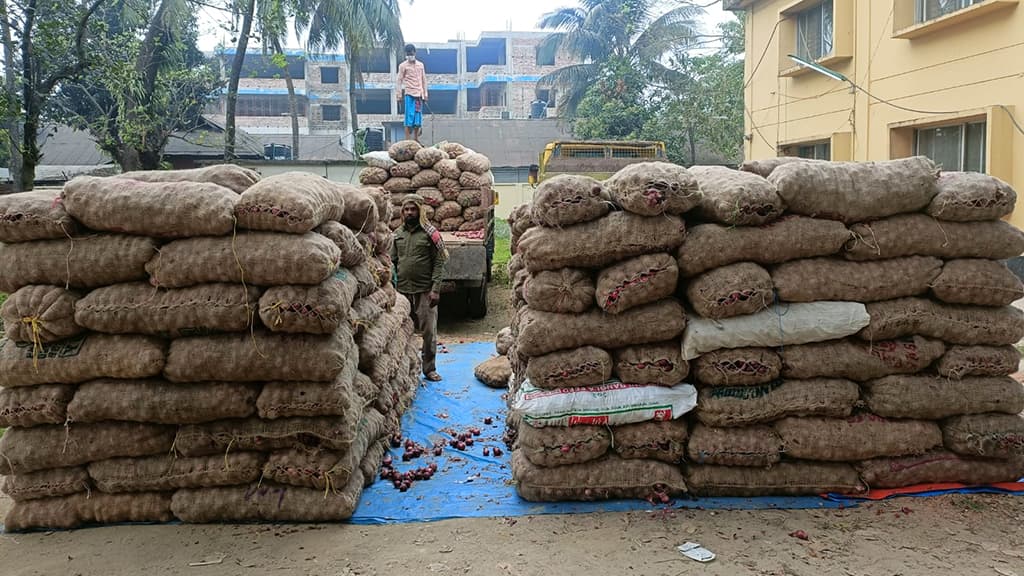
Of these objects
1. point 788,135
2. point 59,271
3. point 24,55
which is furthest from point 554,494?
point 788,135

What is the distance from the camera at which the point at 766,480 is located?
13.5 feet

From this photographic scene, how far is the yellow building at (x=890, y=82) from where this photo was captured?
30.9 ft

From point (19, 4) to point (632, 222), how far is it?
10.5 metres

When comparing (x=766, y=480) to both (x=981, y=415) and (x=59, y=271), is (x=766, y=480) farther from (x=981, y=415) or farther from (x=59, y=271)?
(x=59, y=271)

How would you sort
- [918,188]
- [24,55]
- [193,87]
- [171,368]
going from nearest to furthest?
1. [171,368]
2. [918,188]
3. [24,55]
4. [193,87]

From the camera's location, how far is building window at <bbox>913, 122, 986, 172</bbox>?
10.1m

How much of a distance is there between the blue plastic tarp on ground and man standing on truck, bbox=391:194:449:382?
1208mm

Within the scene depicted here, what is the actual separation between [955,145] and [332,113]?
28.0 m

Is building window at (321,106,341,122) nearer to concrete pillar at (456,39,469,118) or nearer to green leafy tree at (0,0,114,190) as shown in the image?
concrete pillar at (456,39,469,118)

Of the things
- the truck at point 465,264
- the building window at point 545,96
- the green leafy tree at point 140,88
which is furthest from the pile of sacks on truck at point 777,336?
the building window at point 545,96

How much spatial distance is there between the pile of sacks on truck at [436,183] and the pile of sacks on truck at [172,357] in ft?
22.2

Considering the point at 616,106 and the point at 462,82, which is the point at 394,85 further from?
the point at 616,106

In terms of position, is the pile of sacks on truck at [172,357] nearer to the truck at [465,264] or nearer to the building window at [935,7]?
the truck at [465,264]

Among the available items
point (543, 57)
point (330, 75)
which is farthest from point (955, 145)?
point (330, 75)
